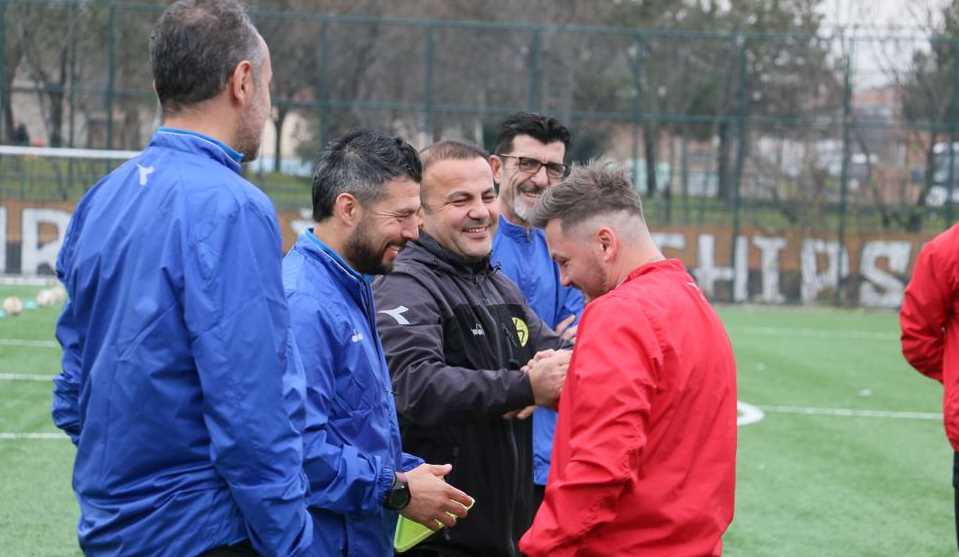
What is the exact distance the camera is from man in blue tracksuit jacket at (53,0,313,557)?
277cm

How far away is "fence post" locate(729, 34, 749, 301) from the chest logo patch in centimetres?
1738

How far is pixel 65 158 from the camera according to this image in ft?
64.3

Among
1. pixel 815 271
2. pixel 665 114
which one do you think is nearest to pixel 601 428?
pixel 815 271

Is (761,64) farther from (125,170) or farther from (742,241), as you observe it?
(125,170)

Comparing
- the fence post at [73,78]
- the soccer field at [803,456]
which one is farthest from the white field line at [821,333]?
the fence post at [73,78]

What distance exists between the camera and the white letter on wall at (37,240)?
59.8ft

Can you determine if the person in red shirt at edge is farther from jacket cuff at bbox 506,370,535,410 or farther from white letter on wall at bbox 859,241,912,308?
white letter on wall at bbox 859,241,912,308

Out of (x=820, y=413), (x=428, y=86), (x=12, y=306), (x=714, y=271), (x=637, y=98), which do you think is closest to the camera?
(x=820, y=413)

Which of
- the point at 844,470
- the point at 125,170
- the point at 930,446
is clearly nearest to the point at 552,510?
the point at 125,170

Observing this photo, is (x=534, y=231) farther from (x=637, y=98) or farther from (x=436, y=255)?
(x=637, y=98)

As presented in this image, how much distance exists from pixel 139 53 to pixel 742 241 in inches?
427

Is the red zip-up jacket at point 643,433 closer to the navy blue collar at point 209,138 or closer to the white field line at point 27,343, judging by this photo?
the navy blue collar at point 209,138

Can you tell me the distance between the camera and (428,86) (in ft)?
74.4

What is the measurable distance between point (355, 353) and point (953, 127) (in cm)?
2077
